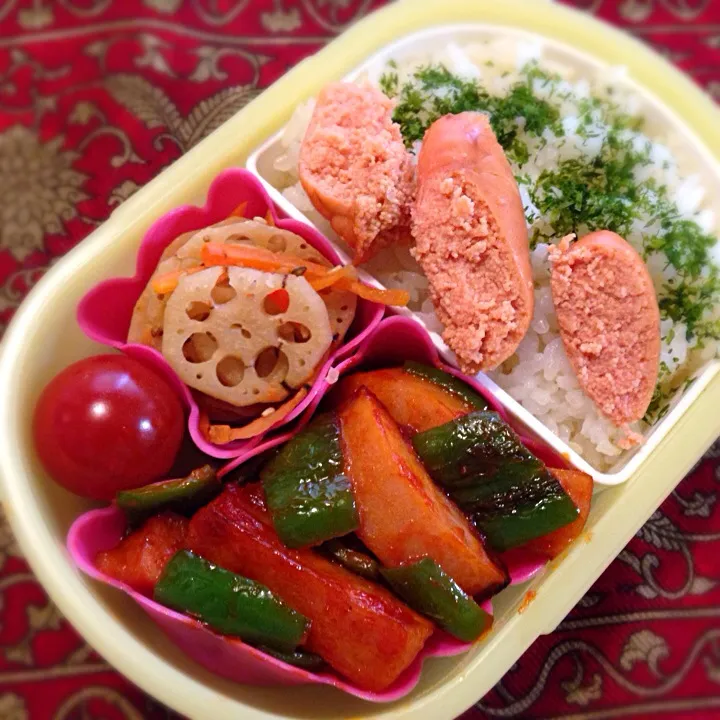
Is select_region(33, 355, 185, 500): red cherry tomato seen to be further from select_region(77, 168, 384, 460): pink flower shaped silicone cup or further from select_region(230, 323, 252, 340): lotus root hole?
select_region(230, 323, 252, 340): lotus root hole

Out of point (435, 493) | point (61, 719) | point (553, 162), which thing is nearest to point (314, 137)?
point (553, 162)

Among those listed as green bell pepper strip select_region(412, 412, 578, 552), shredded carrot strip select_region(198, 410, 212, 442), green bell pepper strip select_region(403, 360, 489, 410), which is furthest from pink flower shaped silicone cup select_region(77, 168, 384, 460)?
green bell pepper strip select_region(412, 412, 578, 552)

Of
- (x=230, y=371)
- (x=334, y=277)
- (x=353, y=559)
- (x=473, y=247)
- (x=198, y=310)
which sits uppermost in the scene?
(x=473, y=247)

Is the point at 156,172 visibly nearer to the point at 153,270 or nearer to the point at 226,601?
the point at 153,270

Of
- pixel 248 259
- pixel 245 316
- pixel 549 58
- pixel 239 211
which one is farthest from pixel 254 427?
pixel 549 58

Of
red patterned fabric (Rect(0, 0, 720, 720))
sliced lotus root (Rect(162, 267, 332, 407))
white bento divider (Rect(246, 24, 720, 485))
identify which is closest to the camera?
sliced lotus root (Rect(162, 267, 332, 407))

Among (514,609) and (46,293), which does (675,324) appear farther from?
(46,293)
